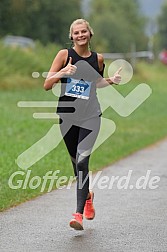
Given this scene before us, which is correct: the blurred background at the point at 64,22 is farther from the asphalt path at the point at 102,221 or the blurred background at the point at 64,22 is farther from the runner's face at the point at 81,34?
the runner's face at the point at 81,34

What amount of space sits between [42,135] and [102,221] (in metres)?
9.17

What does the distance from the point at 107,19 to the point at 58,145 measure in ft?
194

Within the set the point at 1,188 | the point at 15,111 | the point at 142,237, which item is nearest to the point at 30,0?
the point at 15,111

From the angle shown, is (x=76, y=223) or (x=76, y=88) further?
(x=76, y=88)

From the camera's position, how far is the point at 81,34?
774cm

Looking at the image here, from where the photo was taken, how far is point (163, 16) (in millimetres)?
109938

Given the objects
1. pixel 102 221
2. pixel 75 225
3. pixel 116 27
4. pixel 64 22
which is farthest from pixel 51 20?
pixel 75 225

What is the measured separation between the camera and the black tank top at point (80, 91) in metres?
7.73

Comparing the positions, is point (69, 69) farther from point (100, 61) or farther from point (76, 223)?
point (76, 223)

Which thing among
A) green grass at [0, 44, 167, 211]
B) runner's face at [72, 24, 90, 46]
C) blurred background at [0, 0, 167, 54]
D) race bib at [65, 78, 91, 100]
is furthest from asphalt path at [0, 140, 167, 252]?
blurred background at [0, 0, 167, 54]

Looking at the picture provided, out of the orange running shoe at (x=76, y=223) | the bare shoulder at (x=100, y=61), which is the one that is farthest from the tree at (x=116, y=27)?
the orange running shoe at (x=76, y=223)

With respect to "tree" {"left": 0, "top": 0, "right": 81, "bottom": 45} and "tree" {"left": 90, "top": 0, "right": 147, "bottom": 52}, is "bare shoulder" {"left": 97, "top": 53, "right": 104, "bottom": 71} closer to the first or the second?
"tree" {"left": 0, "top": 0, "right": 81, "bottom": 45}

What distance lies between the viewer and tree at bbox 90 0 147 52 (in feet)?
219

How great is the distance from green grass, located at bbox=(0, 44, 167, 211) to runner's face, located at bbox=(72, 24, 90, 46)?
227 centimetres
